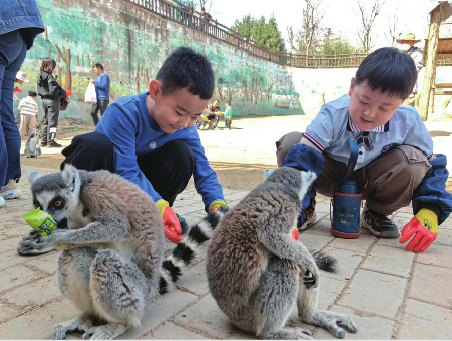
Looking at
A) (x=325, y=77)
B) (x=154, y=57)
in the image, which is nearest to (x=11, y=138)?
(x=154, y=57)

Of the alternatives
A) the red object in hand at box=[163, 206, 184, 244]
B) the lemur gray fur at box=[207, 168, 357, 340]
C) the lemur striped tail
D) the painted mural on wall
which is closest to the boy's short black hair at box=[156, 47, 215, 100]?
the red object in hand at box=[163, 206, 184, 244]

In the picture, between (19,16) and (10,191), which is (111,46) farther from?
(19,16)

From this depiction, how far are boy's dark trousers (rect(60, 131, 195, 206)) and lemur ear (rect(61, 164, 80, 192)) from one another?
892mm

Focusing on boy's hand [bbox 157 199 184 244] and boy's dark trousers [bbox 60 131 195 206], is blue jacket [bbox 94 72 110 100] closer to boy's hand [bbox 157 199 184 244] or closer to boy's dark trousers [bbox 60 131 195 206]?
boy's dark trousers [bbox 60 131 195 206]

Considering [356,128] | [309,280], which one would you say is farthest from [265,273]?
[356,128]

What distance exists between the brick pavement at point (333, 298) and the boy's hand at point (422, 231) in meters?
0.08

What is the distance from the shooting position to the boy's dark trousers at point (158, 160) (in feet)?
8.91

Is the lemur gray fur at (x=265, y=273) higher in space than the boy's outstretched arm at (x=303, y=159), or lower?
lower

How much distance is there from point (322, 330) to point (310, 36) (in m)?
45.5

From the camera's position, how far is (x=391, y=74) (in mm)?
2621

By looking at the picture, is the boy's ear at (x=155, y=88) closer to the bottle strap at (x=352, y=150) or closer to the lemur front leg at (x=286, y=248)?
the lemur front leg at (x=286, y=248)

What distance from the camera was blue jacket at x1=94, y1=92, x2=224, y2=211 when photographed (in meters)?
2.70

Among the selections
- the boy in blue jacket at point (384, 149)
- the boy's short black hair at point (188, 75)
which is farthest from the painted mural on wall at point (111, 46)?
the boy in blue jacket at point (384, 149)

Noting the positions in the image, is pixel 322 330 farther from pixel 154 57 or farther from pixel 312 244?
pixel 154 57
